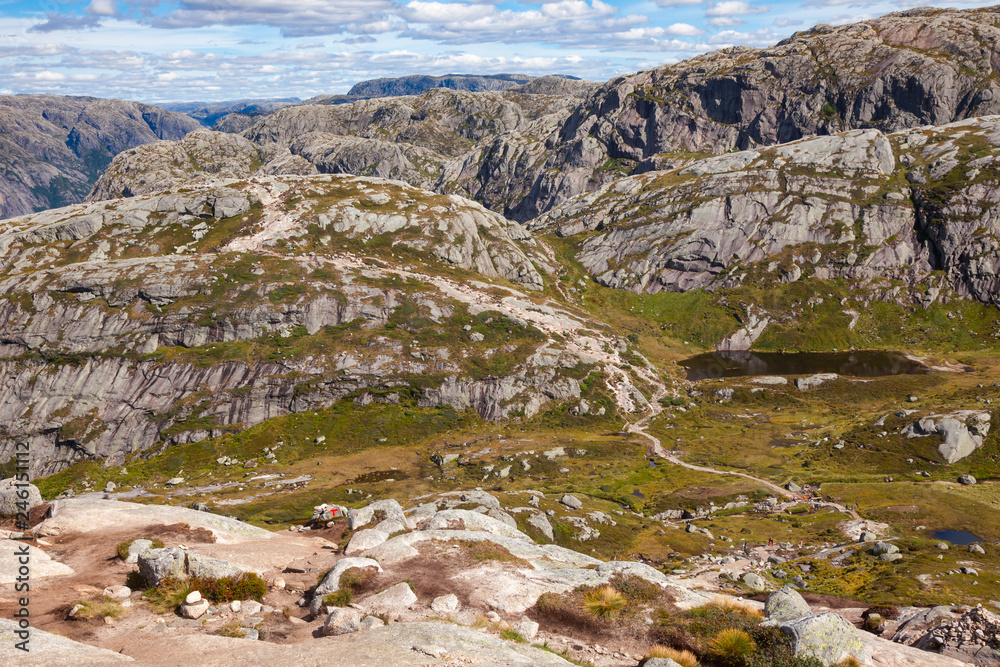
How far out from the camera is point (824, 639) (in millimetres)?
23672

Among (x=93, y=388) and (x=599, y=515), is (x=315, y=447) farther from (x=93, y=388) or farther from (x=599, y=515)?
(x=599, y=515)

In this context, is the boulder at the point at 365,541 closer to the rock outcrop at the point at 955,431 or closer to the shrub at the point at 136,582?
the shrub at the point at 136,582

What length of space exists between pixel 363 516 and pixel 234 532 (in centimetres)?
934

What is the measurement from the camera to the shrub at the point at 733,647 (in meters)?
23.7

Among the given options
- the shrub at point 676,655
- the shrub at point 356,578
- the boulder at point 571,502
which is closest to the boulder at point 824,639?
the shrub at point 676,655

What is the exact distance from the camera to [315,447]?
10338 centimetres

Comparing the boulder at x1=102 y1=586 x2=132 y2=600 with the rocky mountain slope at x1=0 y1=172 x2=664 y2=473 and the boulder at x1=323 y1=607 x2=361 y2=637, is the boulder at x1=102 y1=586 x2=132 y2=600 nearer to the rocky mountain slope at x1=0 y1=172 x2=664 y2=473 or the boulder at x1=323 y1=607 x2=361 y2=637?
the boulder at x1=323 y1=607 x2=361 y2=637

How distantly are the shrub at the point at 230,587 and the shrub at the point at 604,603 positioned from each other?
1742cm

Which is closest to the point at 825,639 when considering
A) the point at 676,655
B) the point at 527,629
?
the point at 676,655

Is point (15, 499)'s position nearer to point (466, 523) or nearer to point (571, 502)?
point (466, 523)

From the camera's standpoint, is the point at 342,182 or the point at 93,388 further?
the point at 342,182

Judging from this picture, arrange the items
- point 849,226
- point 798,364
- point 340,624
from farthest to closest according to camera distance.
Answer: point 849,226
point 798,364
point 340,624

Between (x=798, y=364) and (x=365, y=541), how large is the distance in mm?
143713

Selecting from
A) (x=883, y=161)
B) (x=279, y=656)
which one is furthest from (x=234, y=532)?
(x=883, y=161)
